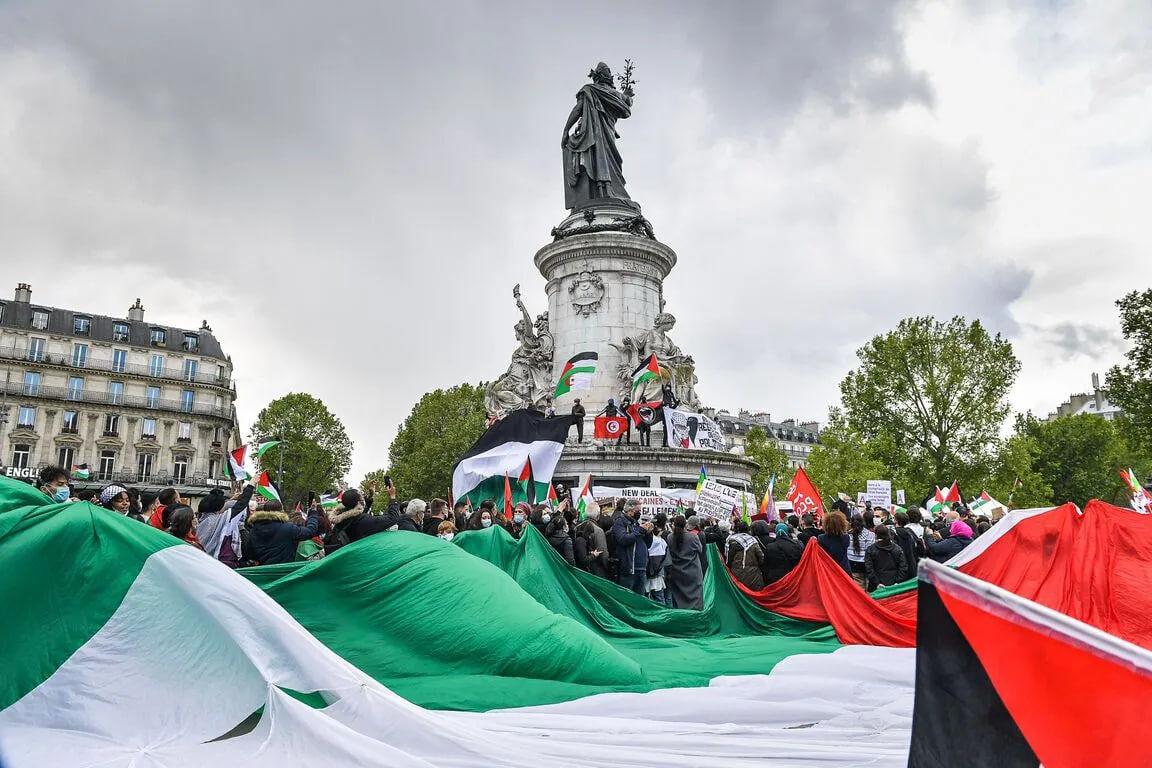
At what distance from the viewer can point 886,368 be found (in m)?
44.7

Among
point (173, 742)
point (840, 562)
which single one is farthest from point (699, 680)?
point (840, 562)

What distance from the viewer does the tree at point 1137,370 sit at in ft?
90.1

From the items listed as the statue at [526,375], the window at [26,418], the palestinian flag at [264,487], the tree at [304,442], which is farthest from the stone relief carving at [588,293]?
the window at [26,418]

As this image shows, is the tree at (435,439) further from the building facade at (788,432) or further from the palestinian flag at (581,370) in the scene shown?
the building facade at (788,432)

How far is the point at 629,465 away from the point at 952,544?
13603mm

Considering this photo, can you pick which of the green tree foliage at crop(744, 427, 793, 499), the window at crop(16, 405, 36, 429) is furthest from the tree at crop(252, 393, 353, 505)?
the green tree foliage at crop(744, 427, 793, 499)

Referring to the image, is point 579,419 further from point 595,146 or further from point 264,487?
point 595,146

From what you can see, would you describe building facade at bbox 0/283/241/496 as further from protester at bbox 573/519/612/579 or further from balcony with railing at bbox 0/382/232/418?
protester at bbox 573/519/612/579

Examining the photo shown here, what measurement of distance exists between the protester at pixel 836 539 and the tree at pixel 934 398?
34.1 metres

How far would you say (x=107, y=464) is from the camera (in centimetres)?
6175

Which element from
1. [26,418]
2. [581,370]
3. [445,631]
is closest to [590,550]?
[445,631]

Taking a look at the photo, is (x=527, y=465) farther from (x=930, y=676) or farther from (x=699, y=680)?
(x=930, y=676)

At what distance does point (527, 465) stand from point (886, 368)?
3182 centimetres

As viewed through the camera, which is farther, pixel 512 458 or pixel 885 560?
pixel 512 458
